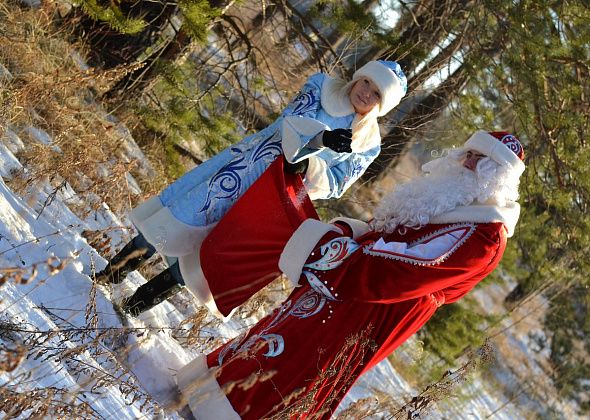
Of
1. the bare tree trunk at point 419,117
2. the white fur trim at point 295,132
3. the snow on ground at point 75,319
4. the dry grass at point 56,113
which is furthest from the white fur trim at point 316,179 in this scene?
the bare tree trunk at point 419,117

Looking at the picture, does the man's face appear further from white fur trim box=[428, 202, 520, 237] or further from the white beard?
white fur trim box=[428, 202, 520, 237]

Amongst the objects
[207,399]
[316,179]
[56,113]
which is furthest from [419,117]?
[207,399]

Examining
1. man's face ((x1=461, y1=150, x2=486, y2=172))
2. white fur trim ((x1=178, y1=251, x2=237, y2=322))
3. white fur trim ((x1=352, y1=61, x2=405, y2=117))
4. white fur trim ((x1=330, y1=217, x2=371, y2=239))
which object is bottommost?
man's face ((x1=461, y1=150, x2=486, y2=172))

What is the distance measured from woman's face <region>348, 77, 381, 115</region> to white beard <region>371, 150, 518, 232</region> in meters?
0.54

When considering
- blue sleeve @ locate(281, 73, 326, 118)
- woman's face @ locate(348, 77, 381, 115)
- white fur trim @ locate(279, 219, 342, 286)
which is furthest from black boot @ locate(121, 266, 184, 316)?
woman's face @ locate(348, 77, 381, 115)

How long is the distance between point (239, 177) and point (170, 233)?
451mm

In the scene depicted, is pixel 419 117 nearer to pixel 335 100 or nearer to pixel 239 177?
pixel 335 100

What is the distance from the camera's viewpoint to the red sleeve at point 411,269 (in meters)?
3.32

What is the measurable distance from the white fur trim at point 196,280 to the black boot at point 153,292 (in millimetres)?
103

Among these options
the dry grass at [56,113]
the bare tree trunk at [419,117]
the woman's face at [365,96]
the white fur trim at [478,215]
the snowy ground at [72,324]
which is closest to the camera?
the snowy ground at [72,324]

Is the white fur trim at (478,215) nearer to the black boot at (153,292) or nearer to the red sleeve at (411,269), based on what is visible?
the red sleeve at (411,269)

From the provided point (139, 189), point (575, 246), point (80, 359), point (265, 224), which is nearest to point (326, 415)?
point (265, 224)

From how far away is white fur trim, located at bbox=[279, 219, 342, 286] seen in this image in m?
3.49

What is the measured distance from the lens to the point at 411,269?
331cm
